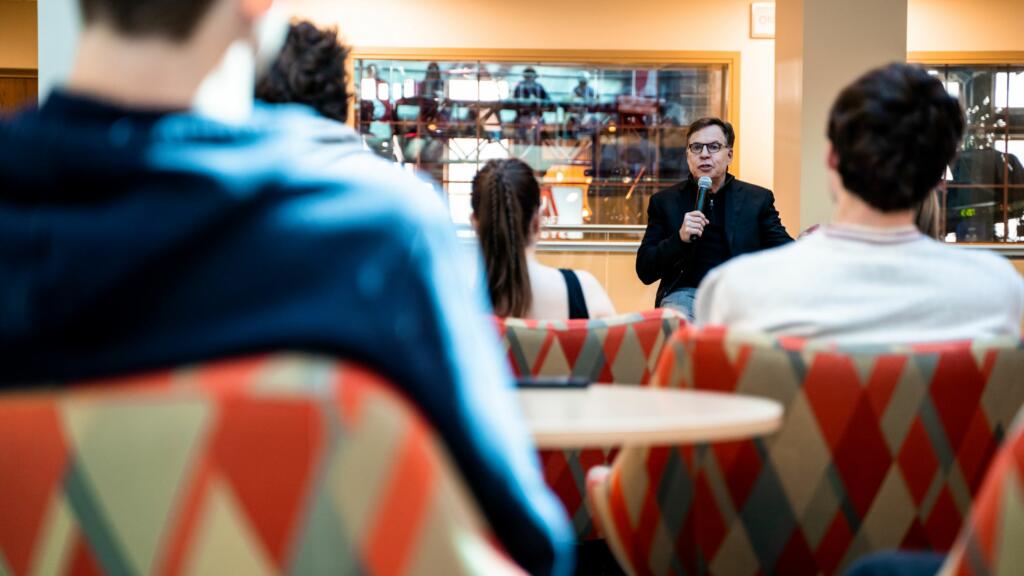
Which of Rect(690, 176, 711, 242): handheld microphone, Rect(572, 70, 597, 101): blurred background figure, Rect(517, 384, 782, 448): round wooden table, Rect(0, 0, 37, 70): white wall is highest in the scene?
Rect(0, 0, 37, 70): white wall

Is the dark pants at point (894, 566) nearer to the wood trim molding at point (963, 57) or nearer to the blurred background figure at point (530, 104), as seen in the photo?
the blurred background figure at point (530, 104)

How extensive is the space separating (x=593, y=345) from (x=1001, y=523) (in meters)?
1.62

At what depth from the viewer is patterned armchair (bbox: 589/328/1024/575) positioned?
5.41ft

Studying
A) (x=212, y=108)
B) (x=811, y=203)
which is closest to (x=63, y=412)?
(x=212, y=108)

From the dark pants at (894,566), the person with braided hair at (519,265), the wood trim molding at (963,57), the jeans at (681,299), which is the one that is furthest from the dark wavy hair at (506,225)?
the wood trim molding at (963,57)

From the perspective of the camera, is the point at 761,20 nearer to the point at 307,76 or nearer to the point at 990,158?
the point at 990,158

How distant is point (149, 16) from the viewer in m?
0.89

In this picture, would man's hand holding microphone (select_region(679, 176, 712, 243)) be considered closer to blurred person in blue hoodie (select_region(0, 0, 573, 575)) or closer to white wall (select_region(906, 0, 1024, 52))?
blurred person in blue hoodie (select_region(0, 0, 573, 575))

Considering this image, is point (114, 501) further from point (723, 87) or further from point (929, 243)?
point (723, 87)

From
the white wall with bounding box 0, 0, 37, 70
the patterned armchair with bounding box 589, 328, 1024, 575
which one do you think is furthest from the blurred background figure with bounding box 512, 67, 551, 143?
the patterned armchair with bounding box 589, 328, 1024, 575

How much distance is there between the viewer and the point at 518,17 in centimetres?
1004

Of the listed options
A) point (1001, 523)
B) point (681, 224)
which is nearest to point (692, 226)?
point (681, 224)

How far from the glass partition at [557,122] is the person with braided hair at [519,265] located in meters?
6.80

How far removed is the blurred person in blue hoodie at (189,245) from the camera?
2.61 ft
